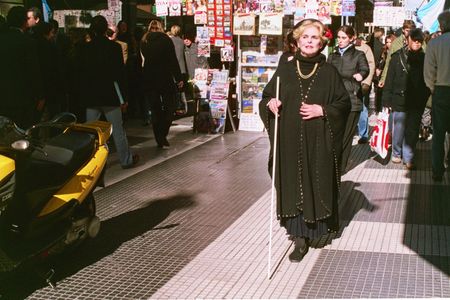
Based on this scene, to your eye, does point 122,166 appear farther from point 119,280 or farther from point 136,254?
point 119,280

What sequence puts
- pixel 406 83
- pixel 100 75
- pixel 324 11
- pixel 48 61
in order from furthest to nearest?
pixel 324 11
pixel 48 61
pixel 406 83
pixel 100 75

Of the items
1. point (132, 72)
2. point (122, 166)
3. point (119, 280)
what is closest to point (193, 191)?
point (122, 166)

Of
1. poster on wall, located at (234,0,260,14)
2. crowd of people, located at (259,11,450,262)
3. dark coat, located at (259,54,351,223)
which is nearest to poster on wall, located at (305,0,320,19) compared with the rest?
poster on wall, located at (234,0,260,14)

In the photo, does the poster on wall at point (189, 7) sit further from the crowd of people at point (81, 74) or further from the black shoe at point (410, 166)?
the black shoe at point (410, 166)

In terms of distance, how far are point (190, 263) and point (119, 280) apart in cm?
67

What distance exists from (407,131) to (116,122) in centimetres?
430

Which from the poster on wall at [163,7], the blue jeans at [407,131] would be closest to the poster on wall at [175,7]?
the poster on wall at [163,7]

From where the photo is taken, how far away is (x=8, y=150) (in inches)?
168

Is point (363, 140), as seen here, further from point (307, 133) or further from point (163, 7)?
point (307, 133)

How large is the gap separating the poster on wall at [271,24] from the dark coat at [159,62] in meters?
2.13

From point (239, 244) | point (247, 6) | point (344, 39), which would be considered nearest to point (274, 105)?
point (239, 244)

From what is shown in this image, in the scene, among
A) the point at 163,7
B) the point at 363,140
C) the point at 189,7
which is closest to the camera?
the point at 363,140

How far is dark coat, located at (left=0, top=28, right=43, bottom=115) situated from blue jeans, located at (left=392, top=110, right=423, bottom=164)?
5.31m

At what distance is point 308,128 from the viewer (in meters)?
5.29
